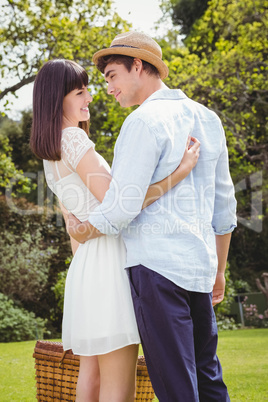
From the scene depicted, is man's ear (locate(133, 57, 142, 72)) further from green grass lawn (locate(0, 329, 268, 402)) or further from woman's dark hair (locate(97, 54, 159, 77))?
green grass lawn (locate(0, 329, 268, 402))

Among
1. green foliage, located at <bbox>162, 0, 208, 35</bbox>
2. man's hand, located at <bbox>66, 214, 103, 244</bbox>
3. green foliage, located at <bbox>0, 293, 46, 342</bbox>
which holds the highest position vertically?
green foliage, located at <bbox>162, 0, 208, 35</bbox>

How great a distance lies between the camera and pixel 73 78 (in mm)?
2225

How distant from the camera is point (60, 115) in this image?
7.04ft

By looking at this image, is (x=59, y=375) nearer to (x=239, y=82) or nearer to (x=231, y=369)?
(x=231, y=369)

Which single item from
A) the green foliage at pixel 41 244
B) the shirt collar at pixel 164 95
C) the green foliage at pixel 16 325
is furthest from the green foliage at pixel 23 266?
the shirt collar at pixel 164 95

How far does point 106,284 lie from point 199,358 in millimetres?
448

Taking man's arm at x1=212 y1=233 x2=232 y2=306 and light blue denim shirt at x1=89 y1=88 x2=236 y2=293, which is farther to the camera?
man's arm at x1=212 y1=233 x2=232 y2=306

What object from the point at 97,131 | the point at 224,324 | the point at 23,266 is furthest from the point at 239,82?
the point at 23,266

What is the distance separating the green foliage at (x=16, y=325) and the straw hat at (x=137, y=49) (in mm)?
8200

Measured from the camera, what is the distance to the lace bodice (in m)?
2.07

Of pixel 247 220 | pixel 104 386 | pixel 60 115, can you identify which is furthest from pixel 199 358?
pixel 247 220

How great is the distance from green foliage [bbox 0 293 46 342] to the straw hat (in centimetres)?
820

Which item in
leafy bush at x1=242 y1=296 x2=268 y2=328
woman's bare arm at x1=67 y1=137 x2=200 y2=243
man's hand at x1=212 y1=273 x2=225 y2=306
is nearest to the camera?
woman's bare arm at x1=67 y1=137 x2=200 y2=243

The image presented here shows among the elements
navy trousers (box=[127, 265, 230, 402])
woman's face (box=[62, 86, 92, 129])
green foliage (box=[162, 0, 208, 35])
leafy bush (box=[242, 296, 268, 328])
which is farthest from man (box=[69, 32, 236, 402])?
green foliage (box=[162, 0, 208, 35])
